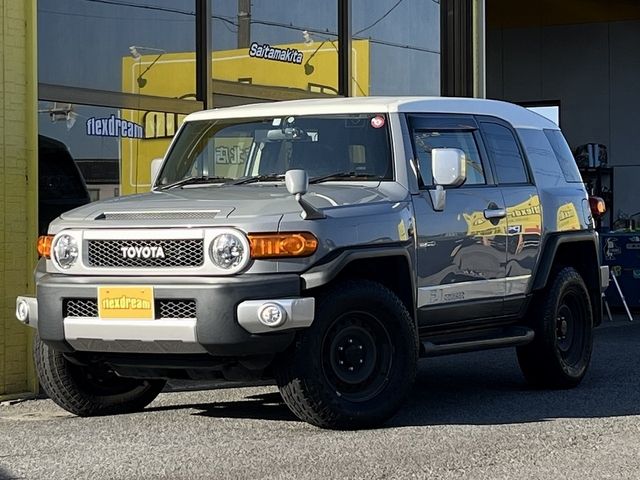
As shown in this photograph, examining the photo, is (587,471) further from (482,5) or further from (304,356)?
(482,5)

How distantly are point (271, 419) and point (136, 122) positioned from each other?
3865 mm

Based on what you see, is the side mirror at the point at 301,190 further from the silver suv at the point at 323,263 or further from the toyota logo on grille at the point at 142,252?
the toyota logo on grille at the point at 142,252

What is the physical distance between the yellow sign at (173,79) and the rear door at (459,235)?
3.13 meters

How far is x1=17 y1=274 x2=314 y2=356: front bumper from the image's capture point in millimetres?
6711

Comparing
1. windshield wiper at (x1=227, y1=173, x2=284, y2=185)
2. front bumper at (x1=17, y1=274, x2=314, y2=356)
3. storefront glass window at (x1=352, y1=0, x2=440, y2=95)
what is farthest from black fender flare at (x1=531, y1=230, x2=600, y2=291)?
storefront glass window at (x1=352, y1=0, x2=440, y2=95)

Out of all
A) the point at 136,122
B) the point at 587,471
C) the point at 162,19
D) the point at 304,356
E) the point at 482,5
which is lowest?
the point at 587,471

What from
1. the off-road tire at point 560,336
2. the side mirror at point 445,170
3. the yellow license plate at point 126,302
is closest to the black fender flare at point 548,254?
the off-road tire at point 560,336

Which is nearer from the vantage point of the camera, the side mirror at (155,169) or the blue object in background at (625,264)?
the side mirror at (155,169)

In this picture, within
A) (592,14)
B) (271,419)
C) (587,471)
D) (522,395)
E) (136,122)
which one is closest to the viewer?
(587,471)

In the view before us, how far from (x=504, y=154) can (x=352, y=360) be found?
237cm

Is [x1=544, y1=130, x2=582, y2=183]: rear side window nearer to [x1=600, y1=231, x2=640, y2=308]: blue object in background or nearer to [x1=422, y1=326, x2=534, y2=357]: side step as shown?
[x1=422, y1=326, x2=534, y2=357]: side step

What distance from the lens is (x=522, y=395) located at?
876 centimetres

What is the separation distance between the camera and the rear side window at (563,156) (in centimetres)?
966

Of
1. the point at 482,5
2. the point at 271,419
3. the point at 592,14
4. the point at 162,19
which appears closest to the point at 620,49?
the point at 592,14
